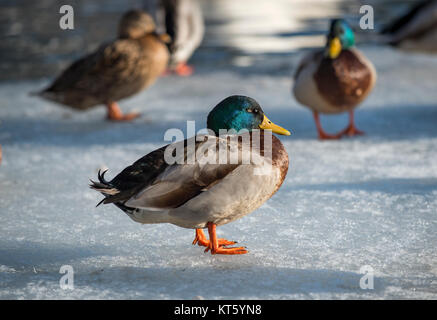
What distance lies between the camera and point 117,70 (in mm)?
5105

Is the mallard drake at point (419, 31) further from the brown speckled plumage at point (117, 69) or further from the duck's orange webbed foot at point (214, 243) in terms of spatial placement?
the duck's orange webbed foot at point (214, 243)

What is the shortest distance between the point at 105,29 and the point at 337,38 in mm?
5876

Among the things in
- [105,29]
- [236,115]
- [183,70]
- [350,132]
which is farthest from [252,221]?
[105,29]

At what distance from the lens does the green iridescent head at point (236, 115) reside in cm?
272

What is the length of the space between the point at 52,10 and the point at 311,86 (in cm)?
890

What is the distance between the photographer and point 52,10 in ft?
40.2

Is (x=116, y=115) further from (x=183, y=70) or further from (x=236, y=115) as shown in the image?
(x=236, y=115)

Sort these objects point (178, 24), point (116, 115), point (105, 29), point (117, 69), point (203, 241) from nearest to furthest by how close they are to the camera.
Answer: point (203, 241) < point (117, 69) < point (116, 115) < point (178, 24) < point (105, 29)

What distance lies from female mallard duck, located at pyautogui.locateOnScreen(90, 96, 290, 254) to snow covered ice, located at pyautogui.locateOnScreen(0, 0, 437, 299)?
22cm

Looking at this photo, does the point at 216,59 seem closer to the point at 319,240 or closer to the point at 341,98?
the point at 341,98

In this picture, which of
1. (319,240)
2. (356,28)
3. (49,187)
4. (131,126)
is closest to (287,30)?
(356,28)

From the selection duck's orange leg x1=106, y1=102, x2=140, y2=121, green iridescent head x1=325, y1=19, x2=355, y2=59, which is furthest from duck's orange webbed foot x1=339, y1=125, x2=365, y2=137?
duck's orange leg x1=106, y1=102, x2=140, y2=121

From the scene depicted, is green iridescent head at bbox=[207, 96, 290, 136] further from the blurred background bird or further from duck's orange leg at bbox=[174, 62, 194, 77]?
duck's orange leg at bbox=[174, 62, 194, 77]

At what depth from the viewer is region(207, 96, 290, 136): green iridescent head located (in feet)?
8.91
